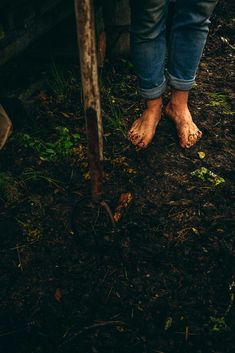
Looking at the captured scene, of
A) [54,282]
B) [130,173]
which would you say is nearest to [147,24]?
[130,173]

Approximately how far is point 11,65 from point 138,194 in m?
1.37

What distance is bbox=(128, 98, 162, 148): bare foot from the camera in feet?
7.35

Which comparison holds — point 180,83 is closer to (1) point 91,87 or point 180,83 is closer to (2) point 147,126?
(2) point 147,126

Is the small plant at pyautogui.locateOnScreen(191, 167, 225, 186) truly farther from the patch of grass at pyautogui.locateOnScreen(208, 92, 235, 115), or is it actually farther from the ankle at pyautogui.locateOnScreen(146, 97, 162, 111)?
the patch of grass at pyautogui.locateOnScreen(208, 92, 235, 115)

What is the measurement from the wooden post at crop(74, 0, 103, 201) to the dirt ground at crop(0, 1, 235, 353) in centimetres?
29

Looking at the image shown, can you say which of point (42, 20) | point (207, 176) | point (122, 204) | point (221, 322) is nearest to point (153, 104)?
point (207, 176)

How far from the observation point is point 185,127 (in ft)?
7.52

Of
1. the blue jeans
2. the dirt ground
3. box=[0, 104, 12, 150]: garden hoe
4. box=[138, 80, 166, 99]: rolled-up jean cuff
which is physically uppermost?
the blue jeans

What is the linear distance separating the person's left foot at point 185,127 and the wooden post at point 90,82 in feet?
2.98

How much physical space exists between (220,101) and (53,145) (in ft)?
4.20

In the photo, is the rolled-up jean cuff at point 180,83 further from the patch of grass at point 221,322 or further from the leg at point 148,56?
the patch of grass at point 221,322

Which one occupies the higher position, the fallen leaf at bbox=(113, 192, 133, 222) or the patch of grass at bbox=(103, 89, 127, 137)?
the patch of grass at bbox=(103, 89, 127, 137)

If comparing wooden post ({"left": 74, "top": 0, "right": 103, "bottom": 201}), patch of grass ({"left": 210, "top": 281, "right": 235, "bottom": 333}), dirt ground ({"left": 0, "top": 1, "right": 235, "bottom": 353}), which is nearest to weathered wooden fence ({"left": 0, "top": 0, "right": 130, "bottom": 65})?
dirt ground ({"left": 0, "top": 1, "right": 235, "bottom": 353})

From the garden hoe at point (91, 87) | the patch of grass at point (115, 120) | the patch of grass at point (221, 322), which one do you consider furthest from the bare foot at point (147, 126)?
the patch of grass at point (221, 322)
